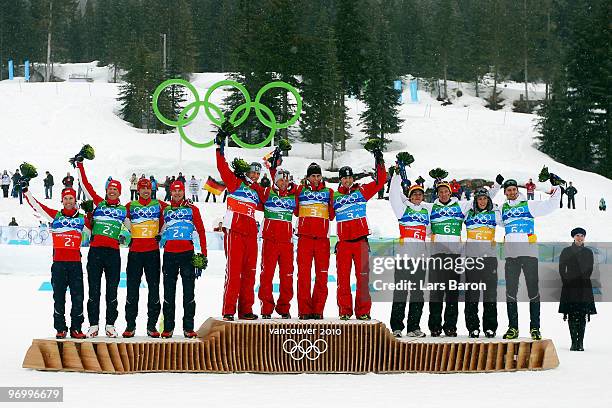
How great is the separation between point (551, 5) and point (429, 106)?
24.9 m

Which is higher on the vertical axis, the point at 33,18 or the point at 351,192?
the point at 33,18

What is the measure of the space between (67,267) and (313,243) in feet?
8.49

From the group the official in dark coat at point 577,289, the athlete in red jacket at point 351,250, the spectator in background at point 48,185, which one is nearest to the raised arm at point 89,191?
the athlete in red jacket at point 351,250

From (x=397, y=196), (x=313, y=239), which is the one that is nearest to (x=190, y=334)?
(x=313, y=239)

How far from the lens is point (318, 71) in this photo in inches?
1764

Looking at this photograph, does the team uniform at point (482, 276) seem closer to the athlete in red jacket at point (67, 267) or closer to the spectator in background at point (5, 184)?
the athlete in red jacket at point (67, 267)

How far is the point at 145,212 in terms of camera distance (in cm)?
942

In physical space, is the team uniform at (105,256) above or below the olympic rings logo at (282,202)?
below

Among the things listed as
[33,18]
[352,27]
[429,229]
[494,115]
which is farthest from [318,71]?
[33,18]

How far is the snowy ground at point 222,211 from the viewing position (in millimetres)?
8023

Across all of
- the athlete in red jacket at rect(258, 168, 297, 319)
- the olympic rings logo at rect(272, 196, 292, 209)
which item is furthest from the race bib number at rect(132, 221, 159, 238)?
the olympic rings logo at rect(272, 196, 292, 209)

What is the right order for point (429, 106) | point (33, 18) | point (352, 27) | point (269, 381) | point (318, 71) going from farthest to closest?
1. point (33, 18)
2. point (429, 106)
3. point (352, 27)
4. point (318, 71)
5. point (269, 381)

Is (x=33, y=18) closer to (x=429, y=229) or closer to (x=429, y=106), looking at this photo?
(x=429, y=106)

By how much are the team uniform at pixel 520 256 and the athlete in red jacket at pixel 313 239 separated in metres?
1.99
